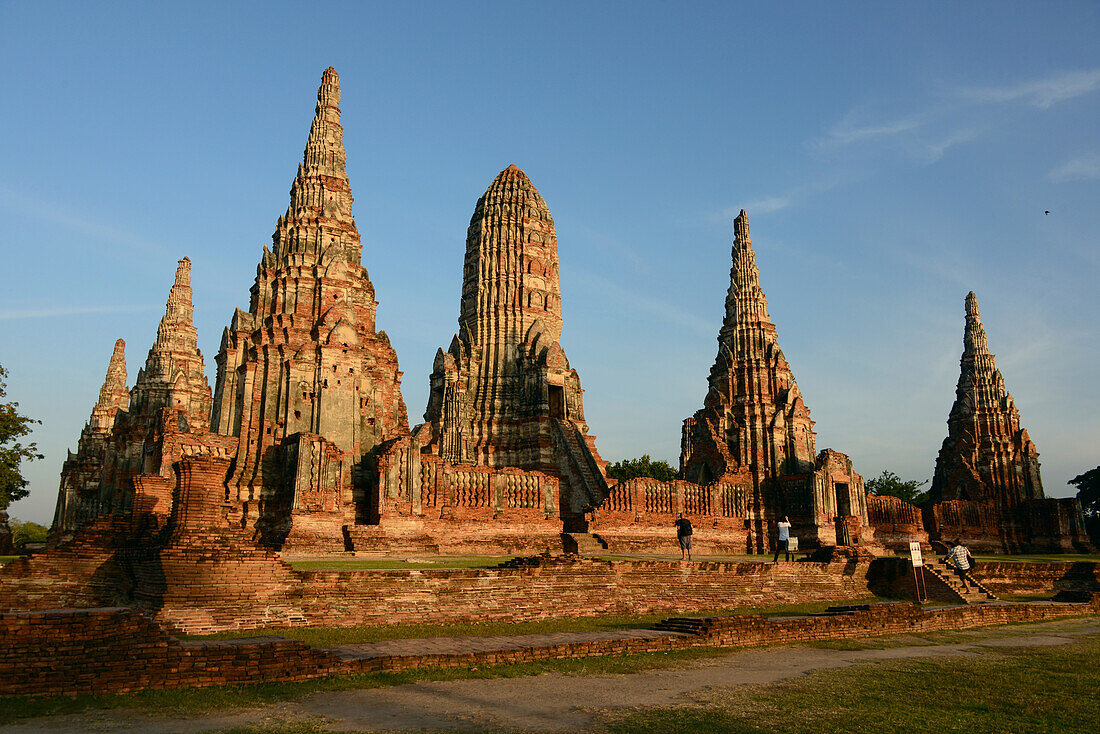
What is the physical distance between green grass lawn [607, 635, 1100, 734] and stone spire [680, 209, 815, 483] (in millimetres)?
25680

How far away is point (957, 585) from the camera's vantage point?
20.9m

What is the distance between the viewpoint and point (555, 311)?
36.1 m

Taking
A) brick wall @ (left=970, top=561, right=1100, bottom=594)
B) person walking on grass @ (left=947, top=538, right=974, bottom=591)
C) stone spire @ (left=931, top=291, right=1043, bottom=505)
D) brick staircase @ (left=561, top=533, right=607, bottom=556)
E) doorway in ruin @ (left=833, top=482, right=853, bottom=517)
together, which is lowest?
brick wall @ (left=970, top=561, right=1100, bottom=594)

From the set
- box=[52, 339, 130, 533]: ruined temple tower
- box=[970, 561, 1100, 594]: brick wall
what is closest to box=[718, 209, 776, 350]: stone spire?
box=[970, 561, 1100, 594]: brick wall

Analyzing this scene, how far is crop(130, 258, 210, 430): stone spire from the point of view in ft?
128

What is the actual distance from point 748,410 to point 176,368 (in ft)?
92.3

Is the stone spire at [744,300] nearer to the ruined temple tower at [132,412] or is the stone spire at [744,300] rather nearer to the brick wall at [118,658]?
the ruined temple tower at [132,412]

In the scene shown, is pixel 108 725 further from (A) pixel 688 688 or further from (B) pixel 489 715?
(A) pixel 688 688

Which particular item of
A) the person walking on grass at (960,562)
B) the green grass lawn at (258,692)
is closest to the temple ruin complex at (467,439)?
the green grass lawn at (258,692)

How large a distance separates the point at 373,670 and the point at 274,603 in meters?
3.40

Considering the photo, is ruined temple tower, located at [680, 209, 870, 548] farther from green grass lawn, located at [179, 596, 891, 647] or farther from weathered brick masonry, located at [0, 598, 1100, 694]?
weathered brick masonry, located at [0, 598, 1100, 694]

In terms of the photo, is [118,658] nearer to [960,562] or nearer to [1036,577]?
[960,562]

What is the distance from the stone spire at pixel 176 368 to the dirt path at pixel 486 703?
32.9 metres

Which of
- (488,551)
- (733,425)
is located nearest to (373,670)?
(488,551)
